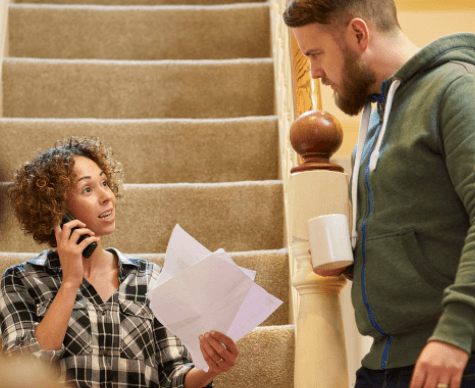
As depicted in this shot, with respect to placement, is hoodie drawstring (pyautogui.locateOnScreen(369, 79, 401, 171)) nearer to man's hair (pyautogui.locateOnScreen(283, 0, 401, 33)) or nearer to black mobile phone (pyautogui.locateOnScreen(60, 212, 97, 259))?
man's hair (pyautogui.locateOnScreen(283, 0, 401, 33))

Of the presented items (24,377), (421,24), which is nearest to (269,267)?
(24,377)

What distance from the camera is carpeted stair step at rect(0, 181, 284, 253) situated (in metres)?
2.00

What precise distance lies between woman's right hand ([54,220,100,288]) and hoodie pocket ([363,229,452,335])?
695 mm

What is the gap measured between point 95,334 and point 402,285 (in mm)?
772

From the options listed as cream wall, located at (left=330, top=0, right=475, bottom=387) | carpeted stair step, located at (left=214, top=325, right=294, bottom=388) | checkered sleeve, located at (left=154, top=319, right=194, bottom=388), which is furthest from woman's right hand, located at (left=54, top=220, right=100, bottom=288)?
cream wall, located at (left=330, top=0, right=475, bottom=387)

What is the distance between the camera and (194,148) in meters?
2.24

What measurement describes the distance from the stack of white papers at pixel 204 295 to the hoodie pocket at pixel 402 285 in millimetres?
181

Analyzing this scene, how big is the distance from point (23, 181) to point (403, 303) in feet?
3.48

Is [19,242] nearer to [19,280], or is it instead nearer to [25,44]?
[19,280]

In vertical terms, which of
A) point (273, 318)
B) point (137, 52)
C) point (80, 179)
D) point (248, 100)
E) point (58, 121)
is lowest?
point (273, 318)

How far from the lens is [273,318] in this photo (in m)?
1.76

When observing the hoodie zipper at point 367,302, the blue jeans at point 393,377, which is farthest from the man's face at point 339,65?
the blue jeans at point 393,377

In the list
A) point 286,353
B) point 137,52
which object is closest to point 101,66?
point 137,52

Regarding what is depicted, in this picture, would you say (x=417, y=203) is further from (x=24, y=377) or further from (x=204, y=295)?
(x=24, y=377)
